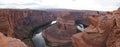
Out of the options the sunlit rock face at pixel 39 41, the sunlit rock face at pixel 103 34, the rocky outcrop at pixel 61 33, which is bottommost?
the sunlit rock face at pixel 39 41

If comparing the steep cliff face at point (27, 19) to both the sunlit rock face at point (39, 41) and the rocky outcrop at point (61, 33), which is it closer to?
the rocky outcrop at point (61, 33)

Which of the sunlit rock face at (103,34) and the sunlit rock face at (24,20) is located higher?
the sunlit rock face at (103,34)

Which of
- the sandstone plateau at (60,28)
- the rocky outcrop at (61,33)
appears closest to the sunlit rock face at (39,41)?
the sandstone plateau at (60,28)

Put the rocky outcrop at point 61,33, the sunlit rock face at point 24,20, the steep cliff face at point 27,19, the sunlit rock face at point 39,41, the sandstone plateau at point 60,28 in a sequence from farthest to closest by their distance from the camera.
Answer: the steep cliff face at point 27,19
the sunlit rock face at point 24,20
the sunlit rock face at point 39,41
the rocky outcrop at point 61,33
the sandstone plateau at point 60,28

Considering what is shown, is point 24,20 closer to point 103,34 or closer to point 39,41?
point 39,41

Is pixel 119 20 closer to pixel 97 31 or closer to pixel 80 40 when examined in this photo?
pixel 97 31

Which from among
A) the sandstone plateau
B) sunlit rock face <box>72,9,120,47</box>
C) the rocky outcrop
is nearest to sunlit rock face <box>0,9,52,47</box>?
the sandstone plateau

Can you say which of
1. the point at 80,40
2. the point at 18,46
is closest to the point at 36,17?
the point at 80,40

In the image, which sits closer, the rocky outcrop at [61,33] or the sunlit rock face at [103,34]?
the sunlit rock face at [103,34]

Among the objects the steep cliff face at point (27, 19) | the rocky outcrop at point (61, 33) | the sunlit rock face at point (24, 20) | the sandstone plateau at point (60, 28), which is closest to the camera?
the sandstone plateau at point (60, 28)
